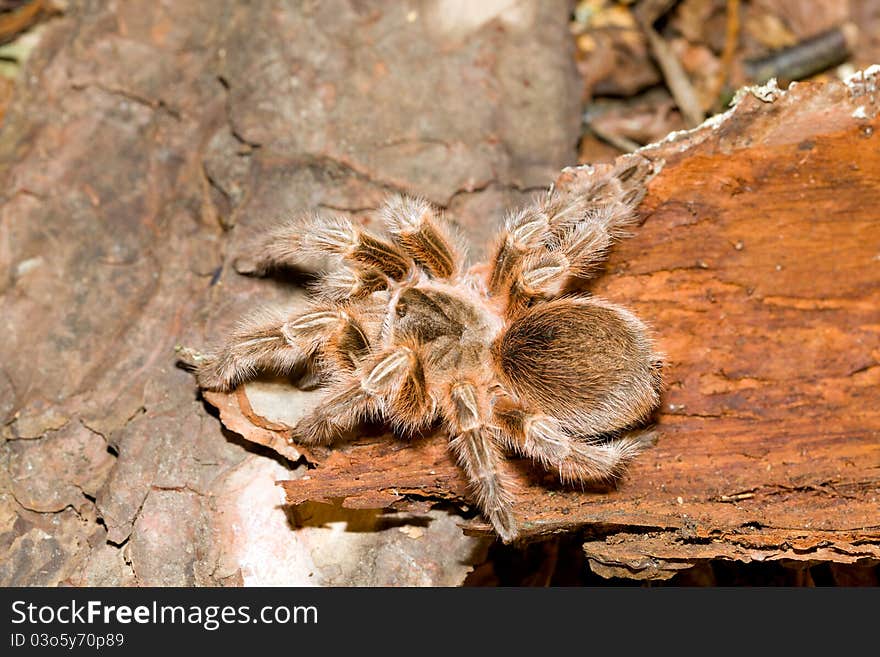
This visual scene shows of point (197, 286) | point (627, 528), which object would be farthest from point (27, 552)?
point (627, 528)

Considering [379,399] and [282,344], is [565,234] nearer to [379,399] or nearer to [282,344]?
[379,399]

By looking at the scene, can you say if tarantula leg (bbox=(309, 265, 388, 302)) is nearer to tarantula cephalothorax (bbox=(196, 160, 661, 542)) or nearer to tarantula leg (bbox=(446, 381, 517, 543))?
tarantula cephalothorax (bbox=(196, 160, 661, 542))

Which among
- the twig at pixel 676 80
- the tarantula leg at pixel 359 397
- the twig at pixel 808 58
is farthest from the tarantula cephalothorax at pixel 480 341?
the twig at pixel 808 58

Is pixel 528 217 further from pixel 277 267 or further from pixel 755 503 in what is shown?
pixel 755 503

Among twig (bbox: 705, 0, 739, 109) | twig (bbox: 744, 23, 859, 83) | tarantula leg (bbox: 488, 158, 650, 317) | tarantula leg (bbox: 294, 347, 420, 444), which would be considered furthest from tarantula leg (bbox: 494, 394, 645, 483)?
twig (bbox: 744, 23, 859, 83)

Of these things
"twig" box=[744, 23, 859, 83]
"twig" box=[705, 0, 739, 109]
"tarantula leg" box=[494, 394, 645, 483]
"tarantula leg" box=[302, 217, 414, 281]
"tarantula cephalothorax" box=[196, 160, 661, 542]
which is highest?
"tarantula leg" box=[302, 217, 414, 281]

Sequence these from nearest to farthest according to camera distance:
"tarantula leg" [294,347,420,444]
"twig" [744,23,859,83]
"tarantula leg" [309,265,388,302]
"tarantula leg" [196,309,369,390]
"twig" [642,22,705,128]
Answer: "tarantula leg" [294,347,420,444], "tarantula leg" [196,309,369,390], "tarantula leg" [309,265,388,302], "twig" [642,22,705,128], "twig" [744,23,859,83]

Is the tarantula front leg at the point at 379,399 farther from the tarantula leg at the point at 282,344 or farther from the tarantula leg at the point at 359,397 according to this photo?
the tarantula leg at the point at 282,344

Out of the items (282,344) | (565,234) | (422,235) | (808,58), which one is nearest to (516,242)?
(565,234)
